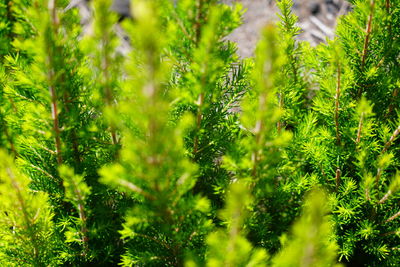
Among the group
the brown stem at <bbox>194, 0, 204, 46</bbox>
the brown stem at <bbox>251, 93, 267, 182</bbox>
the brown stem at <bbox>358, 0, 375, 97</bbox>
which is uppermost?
the brown stem at <bbox>194, 0, 204, 46</bbox>

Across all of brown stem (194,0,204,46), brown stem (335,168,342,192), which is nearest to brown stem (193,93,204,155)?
brown stem (194,0,204,46)

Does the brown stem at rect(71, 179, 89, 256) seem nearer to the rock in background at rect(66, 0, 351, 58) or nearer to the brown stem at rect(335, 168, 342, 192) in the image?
the brown stem at rect(335, 168, 342, 192)

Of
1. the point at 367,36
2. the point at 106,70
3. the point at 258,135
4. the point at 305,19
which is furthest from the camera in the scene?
the point at 305,19

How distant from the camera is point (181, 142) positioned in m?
0.80

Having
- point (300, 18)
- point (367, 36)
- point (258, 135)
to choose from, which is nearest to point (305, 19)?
point (300, 18)

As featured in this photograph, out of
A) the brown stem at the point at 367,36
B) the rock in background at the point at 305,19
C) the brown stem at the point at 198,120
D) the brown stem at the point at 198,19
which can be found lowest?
the brown stem at the point at 198,120

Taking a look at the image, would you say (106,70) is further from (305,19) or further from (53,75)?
(305,19)

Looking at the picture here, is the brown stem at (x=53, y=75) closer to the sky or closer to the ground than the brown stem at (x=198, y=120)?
closer to the sky

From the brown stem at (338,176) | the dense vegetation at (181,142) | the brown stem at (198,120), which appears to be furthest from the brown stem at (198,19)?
the brown stem at (338,176)

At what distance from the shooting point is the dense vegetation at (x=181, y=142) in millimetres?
733

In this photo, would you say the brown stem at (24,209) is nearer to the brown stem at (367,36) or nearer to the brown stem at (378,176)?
the brown stem at (378,176)

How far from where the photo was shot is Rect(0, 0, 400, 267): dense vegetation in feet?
2.40

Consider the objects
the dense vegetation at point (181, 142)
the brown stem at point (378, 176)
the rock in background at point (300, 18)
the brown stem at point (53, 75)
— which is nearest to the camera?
the dense vegetation at point (181, 142)

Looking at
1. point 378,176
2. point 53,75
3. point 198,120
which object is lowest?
point 378,176
